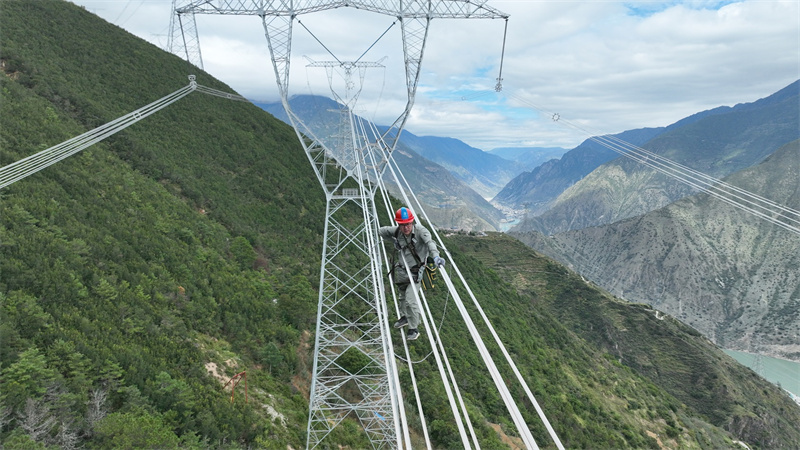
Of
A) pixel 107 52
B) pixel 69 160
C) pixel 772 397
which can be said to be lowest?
pixel 772 397

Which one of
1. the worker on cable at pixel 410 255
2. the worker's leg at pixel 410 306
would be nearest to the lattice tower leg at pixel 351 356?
the worker's leg at pixel 410 306

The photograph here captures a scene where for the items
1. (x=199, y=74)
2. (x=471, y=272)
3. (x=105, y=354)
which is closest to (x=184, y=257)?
(x=105, y=354)

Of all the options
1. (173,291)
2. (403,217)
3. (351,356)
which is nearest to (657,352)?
(351,356)

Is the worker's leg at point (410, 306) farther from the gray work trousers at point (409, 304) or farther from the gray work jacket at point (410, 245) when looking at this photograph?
the gray work jacket at point (410, 245)

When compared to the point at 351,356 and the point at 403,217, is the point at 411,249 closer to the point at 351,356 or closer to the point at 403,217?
the point at 403,217

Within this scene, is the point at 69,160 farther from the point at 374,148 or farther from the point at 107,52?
the point at 107,52
